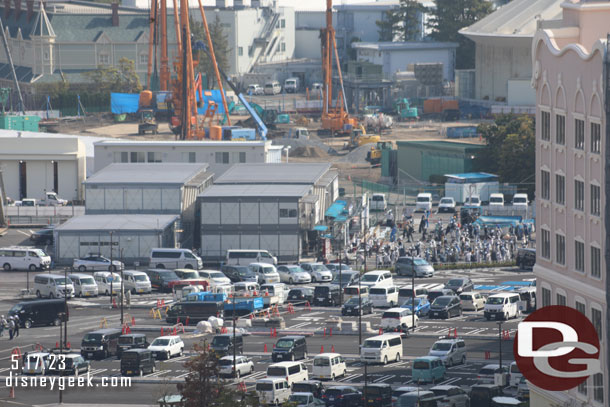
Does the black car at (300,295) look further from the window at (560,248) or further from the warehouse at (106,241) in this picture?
the window at (560,248)

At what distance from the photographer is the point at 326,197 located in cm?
8638

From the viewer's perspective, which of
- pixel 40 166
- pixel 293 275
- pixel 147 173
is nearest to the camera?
pixel 293 275

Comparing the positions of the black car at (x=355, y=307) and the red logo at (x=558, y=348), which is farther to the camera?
the black car at (x=355, y=307)

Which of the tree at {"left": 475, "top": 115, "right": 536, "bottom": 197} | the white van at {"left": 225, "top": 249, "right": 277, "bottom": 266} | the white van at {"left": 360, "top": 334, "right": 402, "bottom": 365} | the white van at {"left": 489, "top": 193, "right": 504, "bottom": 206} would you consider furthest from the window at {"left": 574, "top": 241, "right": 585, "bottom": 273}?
the tree at {"left": 475, "top": 115, "right": 536, "bottom": 197}

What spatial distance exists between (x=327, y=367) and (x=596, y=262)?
1624 cm

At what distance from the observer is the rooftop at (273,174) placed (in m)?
85.2

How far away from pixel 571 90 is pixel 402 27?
5815 inches

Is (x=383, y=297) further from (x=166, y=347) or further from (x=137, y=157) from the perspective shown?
(x=137, y=157)

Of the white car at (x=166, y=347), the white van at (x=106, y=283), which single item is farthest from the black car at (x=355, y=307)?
the white van at (x=106, y=283)

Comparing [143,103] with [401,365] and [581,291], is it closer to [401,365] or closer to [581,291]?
[401,365]

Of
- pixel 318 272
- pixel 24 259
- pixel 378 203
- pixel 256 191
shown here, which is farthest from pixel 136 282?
pixel 378 203

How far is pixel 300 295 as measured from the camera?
67438 millimetres

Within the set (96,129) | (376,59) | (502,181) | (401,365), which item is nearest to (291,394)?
(401,365)

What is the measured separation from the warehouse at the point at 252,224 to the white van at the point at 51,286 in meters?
11.0
